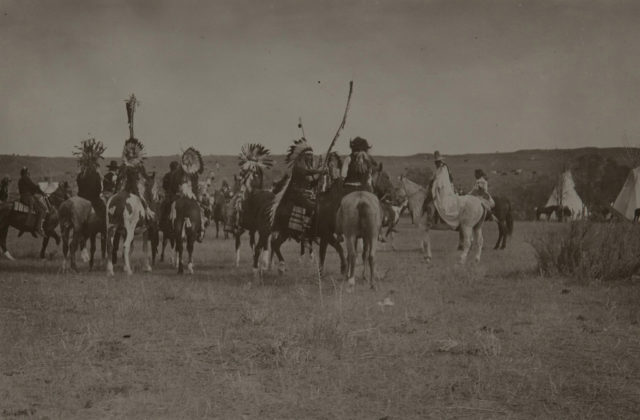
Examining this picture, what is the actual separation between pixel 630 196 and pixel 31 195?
85.1 ft

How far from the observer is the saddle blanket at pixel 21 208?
19.8 meters

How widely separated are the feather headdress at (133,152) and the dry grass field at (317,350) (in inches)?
118

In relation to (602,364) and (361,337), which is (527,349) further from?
(361,337)

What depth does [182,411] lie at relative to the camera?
6.07 m

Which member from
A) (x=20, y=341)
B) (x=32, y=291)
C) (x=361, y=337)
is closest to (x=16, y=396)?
(x=20, y=341)

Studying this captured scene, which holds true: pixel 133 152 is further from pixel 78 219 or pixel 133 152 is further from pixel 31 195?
pixel 31 195

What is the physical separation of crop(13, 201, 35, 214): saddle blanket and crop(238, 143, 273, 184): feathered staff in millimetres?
7375

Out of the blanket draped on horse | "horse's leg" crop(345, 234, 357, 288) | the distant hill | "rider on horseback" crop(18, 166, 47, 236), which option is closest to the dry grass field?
"horse's leg" crop(345, 234, 357, 288)

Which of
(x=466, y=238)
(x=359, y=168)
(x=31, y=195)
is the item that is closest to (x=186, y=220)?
(x=359, y=168)

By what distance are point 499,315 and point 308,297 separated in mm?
3345

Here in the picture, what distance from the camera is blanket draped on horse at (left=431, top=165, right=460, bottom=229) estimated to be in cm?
1848

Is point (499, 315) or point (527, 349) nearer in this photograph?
point (527, 349)

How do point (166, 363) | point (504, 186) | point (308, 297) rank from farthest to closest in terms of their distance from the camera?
point (504, 186) → point (308, 297) → point (166, 363)

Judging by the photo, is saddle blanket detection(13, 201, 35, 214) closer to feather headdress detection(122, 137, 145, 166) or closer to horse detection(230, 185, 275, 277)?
feather headdress detection(122, 137, 145, 166)
